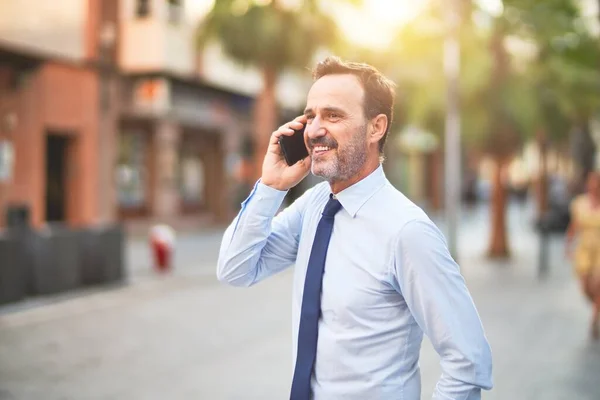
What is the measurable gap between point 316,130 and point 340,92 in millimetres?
133

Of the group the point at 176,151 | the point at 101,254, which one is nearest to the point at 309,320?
the point at 101,254

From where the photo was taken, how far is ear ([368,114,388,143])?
8.21ft

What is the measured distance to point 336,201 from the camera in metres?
2.53

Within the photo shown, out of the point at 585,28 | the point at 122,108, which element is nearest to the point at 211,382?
the point at 585,28

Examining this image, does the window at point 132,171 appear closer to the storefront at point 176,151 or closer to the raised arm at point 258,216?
the storefront at point 176,151

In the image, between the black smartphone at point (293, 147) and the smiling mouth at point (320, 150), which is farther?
the black smartphone at point (293, 147)

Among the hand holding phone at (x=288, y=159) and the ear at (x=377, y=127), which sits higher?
the ear at (x=377, y=127)

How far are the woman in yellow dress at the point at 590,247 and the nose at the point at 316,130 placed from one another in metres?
7.74

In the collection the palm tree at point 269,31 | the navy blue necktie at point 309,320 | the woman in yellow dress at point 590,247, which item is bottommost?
the woman in yellow dress at point 590,247

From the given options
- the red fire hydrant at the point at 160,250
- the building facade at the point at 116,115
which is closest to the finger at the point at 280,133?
the red fire hydrant at the point at 160,250

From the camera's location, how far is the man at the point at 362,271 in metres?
2.28

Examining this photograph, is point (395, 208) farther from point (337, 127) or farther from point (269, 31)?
point (269, 31)

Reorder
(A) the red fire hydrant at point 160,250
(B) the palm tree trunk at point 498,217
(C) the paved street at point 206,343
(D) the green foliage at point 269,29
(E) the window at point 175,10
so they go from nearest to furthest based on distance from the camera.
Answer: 1. (C) the paved street at point 206,343
2. (A) the red fire hydrant at point 160,250
3. (B) the palm tree trunk at point 498,217
4. (D) the green foliage at point 269,29
5. (E) the window at point 175,10

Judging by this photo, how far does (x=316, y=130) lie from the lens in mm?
2459
